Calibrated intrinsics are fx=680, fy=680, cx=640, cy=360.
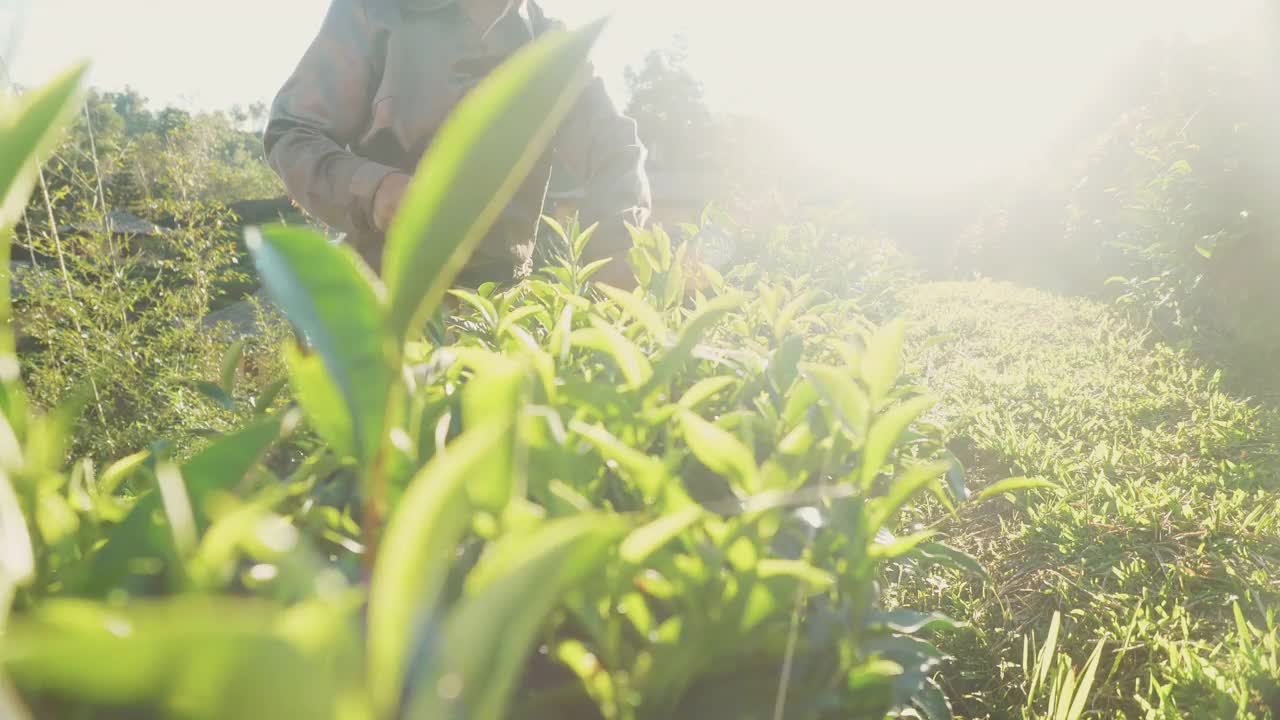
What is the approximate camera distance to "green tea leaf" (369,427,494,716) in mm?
244

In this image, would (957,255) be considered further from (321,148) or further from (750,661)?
(750,661)

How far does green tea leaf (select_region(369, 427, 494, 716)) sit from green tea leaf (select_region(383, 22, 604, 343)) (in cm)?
9

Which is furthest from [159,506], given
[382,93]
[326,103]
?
[326,103]

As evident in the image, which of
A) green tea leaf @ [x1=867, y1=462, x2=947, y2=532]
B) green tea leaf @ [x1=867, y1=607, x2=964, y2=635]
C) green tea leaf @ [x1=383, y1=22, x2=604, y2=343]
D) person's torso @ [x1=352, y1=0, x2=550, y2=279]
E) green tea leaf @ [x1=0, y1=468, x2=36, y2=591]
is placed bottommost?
green tea leaf @ [x1=867, y1=607, x2=964, y2=635]

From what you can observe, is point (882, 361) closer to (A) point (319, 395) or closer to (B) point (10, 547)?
(A) point (319, 395)

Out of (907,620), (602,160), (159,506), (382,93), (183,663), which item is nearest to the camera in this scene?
(183,663)

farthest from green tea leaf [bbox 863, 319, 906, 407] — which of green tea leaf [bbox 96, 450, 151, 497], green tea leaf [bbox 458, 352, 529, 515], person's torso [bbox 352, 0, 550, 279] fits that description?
person's torso [bbox 352, 0, 550, 279]

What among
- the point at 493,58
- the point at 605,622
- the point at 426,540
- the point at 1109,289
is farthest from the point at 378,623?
the point at 1109,289

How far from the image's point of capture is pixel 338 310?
1.11 ft

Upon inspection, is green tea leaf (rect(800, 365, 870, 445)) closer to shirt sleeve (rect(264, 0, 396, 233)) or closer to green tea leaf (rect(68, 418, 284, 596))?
green tea leaf (rect(68, 418, 284, 596))

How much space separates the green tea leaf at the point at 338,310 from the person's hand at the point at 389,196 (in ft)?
5.81

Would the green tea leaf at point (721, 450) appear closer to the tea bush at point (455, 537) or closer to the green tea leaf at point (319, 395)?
the tea bush at point (455, 537)

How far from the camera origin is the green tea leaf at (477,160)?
0.30 m

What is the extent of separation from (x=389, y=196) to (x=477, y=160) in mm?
1885
